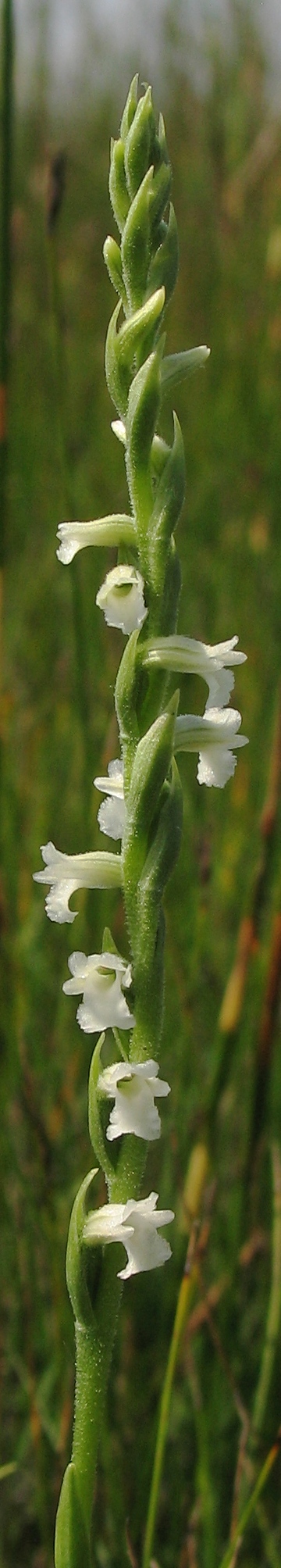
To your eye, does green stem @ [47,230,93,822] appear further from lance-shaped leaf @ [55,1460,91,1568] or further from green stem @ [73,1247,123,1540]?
lance-shaped leaf @ [55,1460,91,1568]

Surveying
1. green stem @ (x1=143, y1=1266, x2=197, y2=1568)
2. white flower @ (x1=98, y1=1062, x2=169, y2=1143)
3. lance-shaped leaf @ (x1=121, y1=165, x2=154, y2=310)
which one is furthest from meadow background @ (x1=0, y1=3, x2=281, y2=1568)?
lance-shaped leaf @ (x1=121, y1=165, x2=154, y2=310)

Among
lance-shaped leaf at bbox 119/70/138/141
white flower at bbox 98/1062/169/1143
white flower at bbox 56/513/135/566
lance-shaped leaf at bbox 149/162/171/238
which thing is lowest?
white flower at bbox 98/1062/169/1143

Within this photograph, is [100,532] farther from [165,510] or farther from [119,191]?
[119,191]

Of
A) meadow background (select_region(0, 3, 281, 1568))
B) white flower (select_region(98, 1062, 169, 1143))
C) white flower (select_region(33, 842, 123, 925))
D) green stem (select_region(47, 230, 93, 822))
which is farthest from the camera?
green stem (select_region(47, 230, 93, 822))

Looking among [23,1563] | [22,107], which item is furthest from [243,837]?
[22,107]

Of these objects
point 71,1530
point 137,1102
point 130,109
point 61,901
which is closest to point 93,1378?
point 71,1530

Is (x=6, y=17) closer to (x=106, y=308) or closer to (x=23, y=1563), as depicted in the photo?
(x=23, y=1563)
